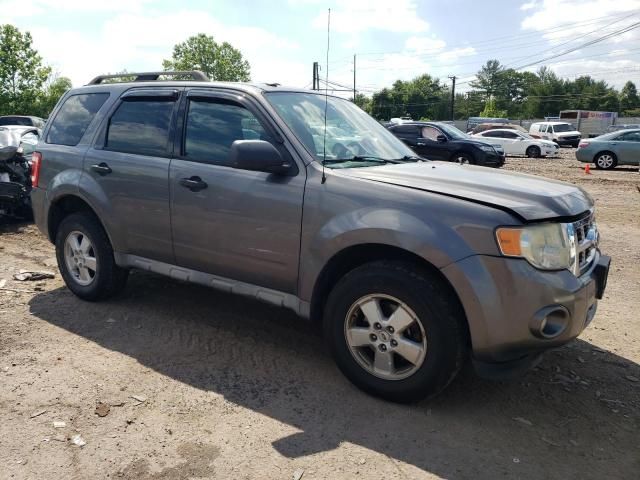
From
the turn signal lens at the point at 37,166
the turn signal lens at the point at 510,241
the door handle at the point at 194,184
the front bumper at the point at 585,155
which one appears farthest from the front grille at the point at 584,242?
the front bumper at the point at 585,155

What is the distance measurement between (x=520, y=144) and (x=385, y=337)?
2642 cm

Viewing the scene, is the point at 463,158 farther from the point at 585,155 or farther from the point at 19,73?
the point at 19,73

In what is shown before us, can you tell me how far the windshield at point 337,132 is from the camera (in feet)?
12.5

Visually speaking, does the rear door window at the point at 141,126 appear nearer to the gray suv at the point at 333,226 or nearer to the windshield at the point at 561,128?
the gray suv at the point at 333,226

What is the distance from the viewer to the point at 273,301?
150 inches

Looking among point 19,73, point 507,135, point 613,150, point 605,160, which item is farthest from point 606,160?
point 19,73

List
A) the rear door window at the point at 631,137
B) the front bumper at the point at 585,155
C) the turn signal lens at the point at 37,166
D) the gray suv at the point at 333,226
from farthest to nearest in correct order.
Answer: the front bumper at the point at 585,155 → the rear door window at the point at 631,137 → the turn signal lens at the point at 37,166 → the gray suv at the point at 333,226

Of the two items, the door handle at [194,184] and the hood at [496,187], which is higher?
the hood at [496,187]

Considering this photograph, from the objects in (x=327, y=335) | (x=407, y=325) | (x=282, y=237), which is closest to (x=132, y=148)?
(x=282, y=237)

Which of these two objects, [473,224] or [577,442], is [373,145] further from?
[577,442]

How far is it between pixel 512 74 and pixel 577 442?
13100 cm

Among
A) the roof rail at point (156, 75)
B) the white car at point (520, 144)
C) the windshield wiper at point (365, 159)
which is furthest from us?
the white car at point (520, 144)

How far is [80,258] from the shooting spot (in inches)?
197

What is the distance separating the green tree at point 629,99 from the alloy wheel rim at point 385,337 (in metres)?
106
